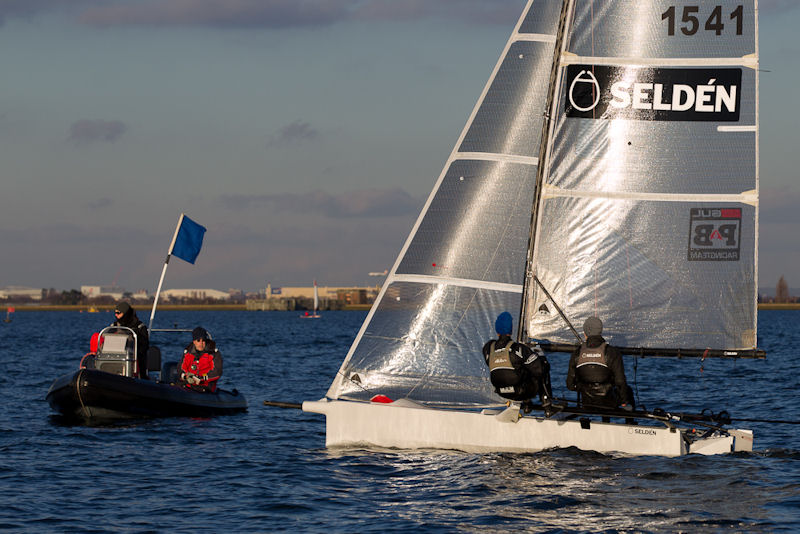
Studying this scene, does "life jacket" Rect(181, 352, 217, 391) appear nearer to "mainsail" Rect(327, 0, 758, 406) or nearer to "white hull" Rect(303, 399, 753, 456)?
"mainsail" Rect(327, 0, 758, 406)

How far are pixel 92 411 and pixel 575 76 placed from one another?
38.3ft

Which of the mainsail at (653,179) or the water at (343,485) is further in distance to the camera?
the mainsail at (653,179)

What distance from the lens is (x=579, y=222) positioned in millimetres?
17281

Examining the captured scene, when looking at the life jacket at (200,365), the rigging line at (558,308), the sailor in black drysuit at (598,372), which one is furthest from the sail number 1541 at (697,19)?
the life jacket at (200,365)

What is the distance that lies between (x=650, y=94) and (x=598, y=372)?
4.71 metres

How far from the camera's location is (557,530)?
12.3 meters

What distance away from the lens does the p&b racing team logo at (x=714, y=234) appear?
16.7m

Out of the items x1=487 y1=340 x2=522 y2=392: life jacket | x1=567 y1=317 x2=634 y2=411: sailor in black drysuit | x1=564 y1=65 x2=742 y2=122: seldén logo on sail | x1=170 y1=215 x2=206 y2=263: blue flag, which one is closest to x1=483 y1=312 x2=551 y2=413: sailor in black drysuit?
x1=487 y1=340 x2=522 y2=392: life jacket

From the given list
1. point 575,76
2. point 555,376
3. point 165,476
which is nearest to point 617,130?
point 575,76

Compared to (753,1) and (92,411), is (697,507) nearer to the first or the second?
(753,1)

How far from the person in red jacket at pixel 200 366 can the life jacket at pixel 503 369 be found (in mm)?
8685

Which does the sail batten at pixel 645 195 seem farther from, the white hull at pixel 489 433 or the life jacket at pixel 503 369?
the white hull at pixel 489 433

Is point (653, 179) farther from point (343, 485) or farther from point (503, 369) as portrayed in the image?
point (343, 485)

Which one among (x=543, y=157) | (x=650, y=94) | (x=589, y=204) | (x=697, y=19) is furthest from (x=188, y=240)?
(x=697, y=19)
